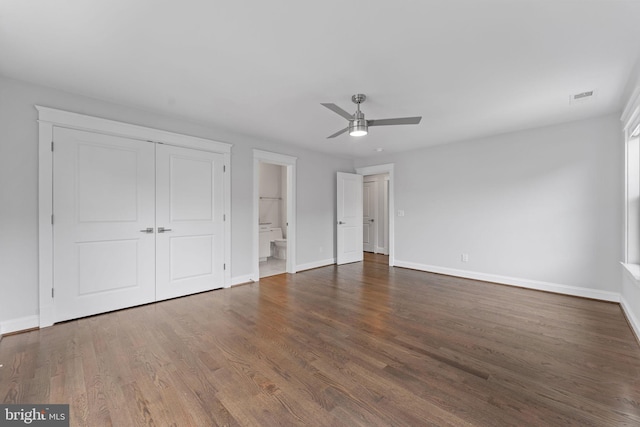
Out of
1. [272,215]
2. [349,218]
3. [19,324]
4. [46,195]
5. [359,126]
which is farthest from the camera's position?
[272,215]

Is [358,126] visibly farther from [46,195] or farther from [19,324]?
[19,324]

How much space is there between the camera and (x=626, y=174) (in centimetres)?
316

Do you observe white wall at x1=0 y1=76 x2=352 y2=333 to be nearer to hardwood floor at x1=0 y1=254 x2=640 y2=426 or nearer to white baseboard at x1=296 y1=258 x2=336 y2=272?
hardwood floor at x1=0 y1=254 x2=640 y2=426

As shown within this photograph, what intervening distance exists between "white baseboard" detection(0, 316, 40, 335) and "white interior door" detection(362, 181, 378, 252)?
6656 mm

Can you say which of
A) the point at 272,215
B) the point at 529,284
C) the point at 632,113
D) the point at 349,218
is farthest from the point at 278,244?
the point at 632,113

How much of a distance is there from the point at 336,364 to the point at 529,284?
3729 mm

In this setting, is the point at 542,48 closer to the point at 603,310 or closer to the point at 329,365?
the point at 329,365

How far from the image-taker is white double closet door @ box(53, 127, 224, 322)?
2936 millimetres

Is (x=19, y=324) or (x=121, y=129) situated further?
(x=121, y=129)

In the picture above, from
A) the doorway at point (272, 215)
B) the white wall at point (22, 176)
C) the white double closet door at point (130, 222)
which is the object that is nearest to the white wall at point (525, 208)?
the doorway at point (272, 215)

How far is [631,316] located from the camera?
114 inches

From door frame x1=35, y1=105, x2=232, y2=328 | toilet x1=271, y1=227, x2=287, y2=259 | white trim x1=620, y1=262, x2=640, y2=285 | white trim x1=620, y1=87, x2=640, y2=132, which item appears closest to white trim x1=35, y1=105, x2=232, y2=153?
door frame x1=35, y1=105, x2=232, y2=328

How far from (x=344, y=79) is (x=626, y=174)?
3.47 meters

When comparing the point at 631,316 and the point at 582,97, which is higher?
the point at 582,97
